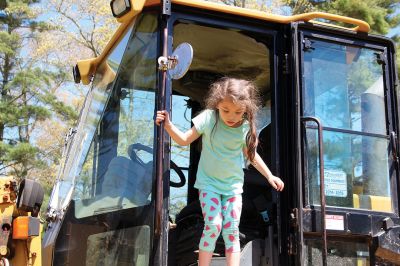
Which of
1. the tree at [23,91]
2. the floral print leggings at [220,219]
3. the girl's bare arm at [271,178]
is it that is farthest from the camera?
the tree at [23,91]

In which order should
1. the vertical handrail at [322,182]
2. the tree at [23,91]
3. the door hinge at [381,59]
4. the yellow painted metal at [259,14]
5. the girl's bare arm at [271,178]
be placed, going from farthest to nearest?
the tree at [23,91] → the door hinge at [381,59] → the yellow painted metal at [259,14] → the girl's bare arm at [271,178] → the vertical handrail at [322,182]

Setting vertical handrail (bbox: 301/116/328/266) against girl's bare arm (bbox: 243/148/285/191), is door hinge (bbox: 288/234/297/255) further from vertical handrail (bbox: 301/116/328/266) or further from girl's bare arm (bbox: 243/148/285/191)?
girl's bare arm (bbox: 243/148/285/191)

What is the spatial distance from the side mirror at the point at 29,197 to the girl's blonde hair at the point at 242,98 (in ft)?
3.30

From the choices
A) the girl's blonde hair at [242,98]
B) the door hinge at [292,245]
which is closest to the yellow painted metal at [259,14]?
the girl's blonde hair at [242,98]

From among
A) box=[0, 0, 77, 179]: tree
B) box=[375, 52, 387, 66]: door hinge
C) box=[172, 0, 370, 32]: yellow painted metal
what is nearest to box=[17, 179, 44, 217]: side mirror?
box=[172, 0, 370, 32]: yellow painted metal

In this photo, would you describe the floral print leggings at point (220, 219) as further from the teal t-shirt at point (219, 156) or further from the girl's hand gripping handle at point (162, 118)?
the girl's hand gripping handle at point (162, 118)

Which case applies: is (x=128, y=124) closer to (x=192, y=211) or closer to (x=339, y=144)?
(x=192, y=211)

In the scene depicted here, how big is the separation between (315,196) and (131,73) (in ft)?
4.10

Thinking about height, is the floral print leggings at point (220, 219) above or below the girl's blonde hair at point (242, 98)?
below

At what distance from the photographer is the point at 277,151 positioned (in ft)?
10.4

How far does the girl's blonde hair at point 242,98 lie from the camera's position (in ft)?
9.20

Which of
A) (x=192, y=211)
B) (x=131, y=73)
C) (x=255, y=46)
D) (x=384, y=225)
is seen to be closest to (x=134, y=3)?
(x=131, y=73)

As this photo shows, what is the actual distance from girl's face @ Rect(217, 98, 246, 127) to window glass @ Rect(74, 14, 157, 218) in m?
0.39

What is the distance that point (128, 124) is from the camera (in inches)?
127
